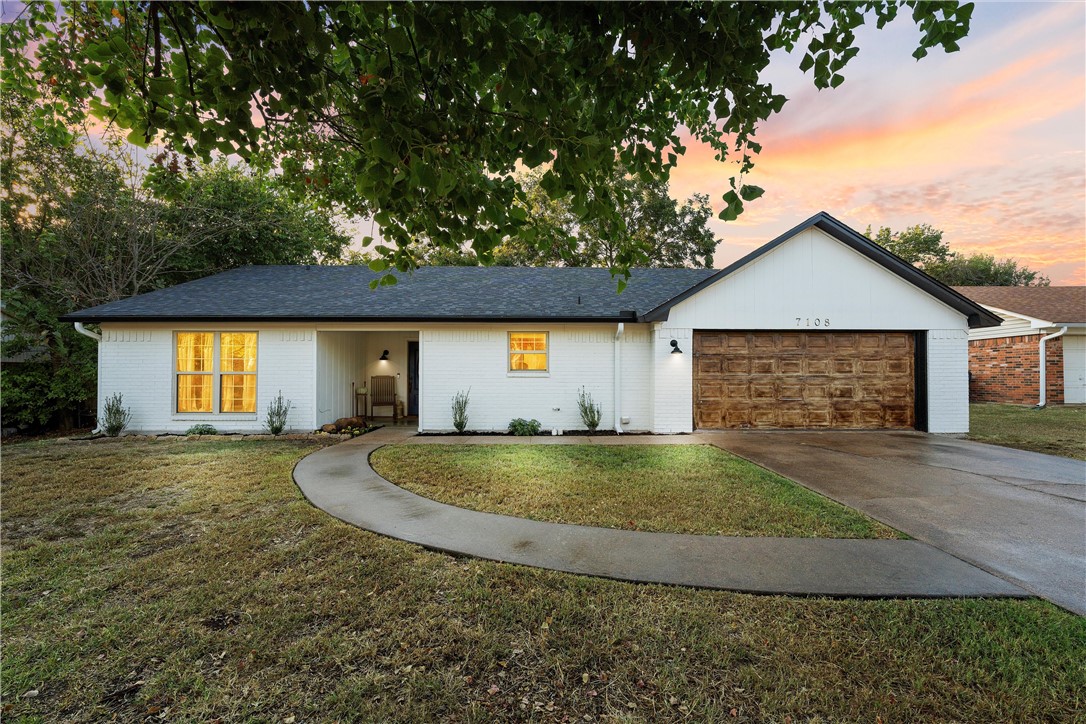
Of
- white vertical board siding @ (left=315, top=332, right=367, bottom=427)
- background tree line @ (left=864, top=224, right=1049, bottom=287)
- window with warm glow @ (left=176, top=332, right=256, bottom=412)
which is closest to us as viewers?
window with warm glow @ (left=176, top=332, right=256, bottom=412)

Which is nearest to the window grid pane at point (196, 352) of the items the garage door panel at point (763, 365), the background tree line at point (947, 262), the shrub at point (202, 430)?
the shrub at point (202, 430)

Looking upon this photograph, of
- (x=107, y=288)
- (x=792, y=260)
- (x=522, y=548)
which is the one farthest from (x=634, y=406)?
(x=107, y=288)

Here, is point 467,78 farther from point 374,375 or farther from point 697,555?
point 374,375

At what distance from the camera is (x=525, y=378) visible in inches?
413

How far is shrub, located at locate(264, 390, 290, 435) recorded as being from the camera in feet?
32.4

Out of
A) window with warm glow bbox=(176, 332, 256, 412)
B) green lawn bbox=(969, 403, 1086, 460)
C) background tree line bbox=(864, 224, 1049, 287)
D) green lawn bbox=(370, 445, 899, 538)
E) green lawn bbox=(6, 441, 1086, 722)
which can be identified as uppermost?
background tree line bbox=(864, 224, 1049, 287)

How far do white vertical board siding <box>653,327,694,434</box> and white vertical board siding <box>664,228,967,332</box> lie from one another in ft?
1.81

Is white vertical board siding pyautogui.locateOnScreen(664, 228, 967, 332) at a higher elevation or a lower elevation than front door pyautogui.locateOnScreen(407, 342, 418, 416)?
higher

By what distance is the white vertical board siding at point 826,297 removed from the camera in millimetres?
9984

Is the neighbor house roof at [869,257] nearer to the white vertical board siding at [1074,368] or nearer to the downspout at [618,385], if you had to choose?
the downspout at [618,385]

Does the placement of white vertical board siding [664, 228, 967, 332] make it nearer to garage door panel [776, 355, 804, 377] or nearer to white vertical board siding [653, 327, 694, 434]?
white vertical board siding [653, 327, 694, 434]

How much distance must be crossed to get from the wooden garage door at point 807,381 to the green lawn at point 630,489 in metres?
2.64

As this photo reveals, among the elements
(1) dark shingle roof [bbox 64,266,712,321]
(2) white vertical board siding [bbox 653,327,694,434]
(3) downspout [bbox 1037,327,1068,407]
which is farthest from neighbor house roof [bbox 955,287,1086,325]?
(2) white vertical board siding [bbox 653,327,694,434]

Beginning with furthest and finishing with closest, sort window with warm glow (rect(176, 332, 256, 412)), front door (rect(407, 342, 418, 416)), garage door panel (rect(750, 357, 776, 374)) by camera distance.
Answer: front door (rect(407, 342, 418, 416)), window with warm glow (rect(176, 332, 256, 412)), garage door panel (rect(750, 357, 776, 374))
